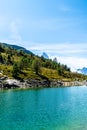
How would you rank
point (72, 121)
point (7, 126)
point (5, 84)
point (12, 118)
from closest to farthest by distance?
point (7, 126), point (72, 121), point (12, 118), point (5, 84)

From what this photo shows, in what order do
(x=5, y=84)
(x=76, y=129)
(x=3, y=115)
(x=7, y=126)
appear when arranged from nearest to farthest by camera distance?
(x=76, y=129), (x=7, y=126), (x=3, y=115), (x=5, y=84)

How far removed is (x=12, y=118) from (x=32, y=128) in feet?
42.5

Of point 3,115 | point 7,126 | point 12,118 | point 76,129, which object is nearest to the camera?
point 76,129

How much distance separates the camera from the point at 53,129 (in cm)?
5312

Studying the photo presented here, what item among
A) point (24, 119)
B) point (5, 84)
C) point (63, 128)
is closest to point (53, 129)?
point (63, 128)

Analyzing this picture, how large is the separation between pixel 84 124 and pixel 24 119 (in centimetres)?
1567

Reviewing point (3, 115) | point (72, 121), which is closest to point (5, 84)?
point (3, 115)

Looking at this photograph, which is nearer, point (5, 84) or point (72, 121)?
point (72, 121)

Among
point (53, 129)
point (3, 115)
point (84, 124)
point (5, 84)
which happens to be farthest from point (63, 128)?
point (5, 84)

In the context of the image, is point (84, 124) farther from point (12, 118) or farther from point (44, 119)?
point (12, 118)

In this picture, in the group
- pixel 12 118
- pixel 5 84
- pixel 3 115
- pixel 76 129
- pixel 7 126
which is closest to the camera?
pixel 76 129

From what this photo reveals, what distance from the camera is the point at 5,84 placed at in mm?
198625

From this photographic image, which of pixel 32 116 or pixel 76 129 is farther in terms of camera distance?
pixel 32 116

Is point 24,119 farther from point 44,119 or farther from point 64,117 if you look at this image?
point 64,117
